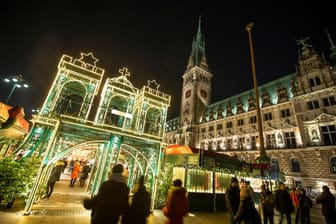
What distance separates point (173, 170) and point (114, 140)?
15.4ft

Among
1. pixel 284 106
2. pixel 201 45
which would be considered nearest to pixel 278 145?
pixel 284 106

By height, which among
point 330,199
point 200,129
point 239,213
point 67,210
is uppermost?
point 200,129

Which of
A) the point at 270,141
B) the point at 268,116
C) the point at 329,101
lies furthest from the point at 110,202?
the point at 268,116

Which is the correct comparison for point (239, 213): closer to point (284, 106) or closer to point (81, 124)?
point (81, 124)

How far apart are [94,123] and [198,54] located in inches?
2465

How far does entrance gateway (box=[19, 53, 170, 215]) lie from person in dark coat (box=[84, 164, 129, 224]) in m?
5.64

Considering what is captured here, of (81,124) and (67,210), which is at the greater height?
(81,124)

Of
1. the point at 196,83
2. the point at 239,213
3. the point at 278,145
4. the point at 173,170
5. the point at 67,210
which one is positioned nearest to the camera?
the point at 239,213

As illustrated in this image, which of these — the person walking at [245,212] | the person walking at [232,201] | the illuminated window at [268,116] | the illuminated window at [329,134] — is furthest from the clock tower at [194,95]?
the person walking at [245,212]

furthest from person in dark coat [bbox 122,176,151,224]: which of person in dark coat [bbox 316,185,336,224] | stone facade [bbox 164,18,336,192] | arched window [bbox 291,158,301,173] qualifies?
arched window [bbox 291,158,301,173]

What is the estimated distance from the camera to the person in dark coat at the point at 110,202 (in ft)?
9.62

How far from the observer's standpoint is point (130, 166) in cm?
1225

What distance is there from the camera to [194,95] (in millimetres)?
51781

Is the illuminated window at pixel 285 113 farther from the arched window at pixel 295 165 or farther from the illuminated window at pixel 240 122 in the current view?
the arched window at pixel 295 165
